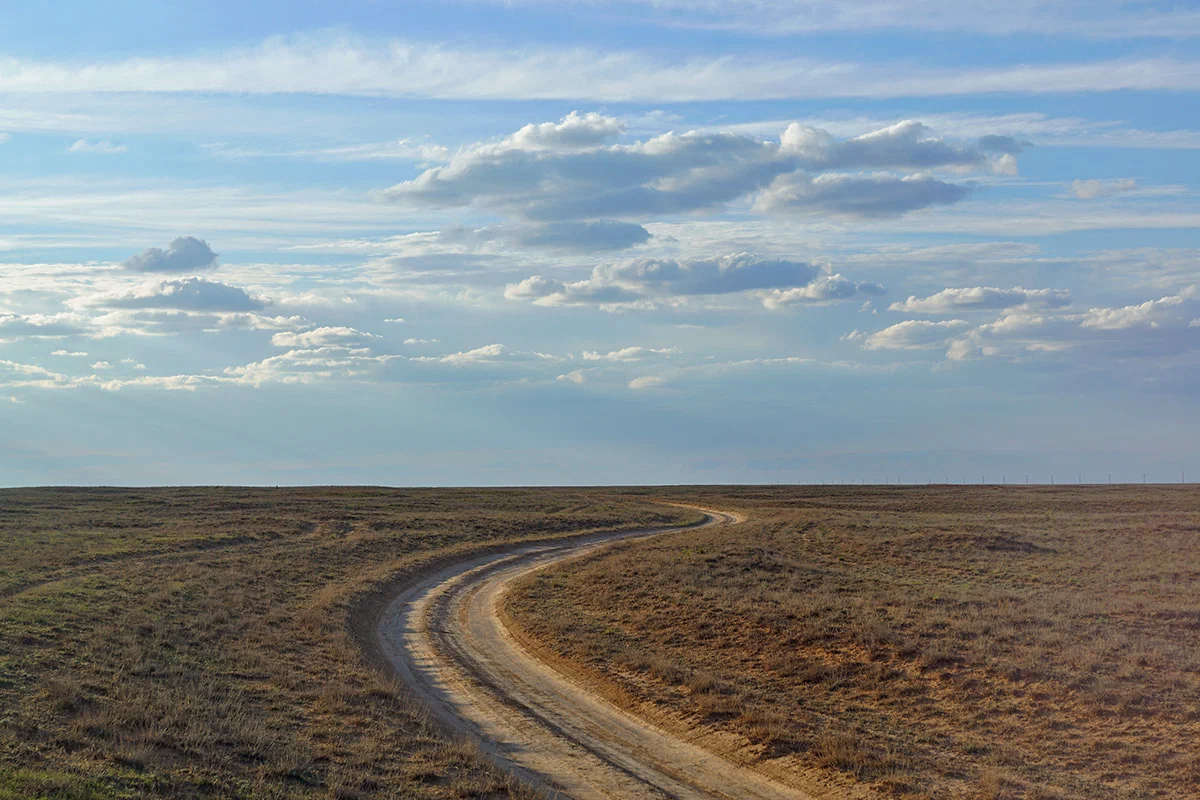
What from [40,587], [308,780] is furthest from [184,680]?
[40,587]

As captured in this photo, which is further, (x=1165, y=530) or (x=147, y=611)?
(x=1165, y=530)

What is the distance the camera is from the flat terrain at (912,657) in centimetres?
1480

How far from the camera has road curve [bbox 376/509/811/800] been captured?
14547 mm

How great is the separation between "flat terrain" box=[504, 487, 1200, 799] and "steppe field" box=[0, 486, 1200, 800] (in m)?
0.08

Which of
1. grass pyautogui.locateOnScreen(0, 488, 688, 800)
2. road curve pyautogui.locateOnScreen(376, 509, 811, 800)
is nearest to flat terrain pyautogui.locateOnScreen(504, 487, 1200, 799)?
road curve pyautogui.locateOnScreen(376, 509, 811, 800)

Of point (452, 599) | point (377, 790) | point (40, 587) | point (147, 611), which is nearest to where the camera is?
point (377, 790)

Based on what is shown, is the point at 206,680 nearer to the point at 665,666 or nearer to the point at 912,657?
the point at 665,666

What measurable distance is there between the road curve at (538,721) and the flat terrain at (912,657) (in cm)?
80

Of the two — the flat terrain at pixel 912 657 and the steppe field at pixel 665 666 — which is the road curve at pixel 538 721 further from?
the flat terrain at pixel 912 657

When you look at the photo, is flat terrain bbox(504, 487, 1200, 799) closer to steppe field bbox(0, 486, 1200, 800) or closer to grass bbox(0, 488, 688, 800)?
steppe field bbox(0, 486, 1200, 800)

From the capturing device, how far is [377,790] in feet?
42.4

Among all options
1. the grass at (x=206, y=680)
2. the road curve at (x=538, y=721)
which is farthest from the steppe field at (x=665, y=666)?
the road curve at (x=538, y=721)

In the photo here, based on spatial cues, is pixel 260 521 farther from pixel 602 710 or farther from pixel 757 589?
pixel 602 710

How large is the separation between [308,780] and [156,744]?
2430 mm
